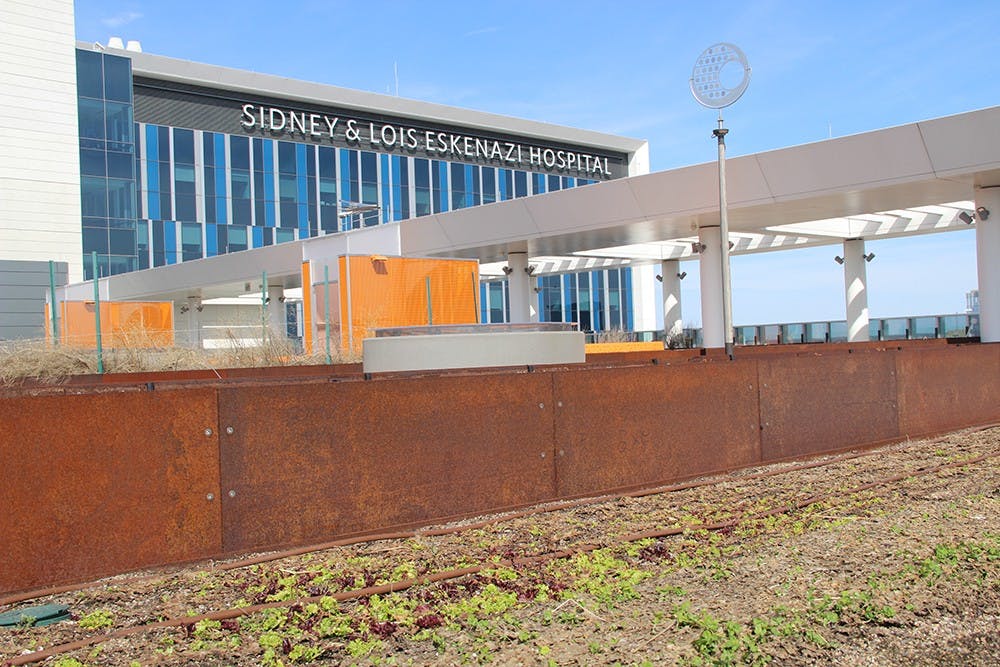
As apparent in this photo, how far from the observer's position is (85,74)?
3950 centimetres

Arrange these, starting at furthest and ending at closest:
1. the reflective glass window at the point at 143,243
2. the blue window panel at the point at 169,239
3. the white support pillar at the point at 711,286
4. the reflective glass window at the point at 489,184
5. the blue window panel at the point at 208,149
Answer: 1. the reflective glass window at the point at 489,184
2. the blue window panel at the point at 208,149
3. the blue window panel at the point at 169,239
4. the reflective glass window at the point at 143,243
5. the white support pillar at the point at 711,286

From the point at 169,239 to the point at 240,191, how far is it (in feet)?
16.5

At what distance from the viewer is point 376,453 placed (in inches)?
293

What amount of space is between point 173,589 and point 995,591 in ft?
16.0

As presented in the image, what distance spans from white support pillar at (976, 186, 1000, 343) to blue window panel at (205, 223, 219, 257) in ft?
141

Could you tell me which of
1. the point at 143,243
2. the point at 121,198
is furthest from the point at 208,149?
the point at 121,198

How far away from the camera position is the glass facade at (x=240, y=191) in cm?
4225

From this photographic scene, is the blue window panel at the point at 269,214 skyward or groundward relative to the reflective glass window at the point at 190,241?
skyward

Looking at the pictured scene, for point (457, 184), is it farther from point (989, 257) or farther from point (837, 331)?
point (989, 257)

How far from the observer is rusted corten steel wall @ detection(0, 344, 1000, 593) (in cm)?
601

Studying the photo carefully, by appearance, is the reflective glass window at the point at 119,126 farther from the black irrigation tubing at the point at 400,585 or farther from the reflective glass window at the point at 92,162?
the black irrigation tubing at the point at 400,585

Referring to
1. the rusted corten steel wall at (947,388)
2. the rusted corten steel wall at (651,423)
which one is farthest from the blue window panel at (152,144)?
the rusted corten steel wall at (651,423)

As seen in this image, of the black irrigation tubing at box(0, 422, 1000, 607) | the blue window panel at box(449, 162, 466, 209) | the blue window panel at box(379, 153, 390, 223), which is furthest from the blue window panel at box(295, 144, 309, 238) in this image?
the black irrigation tubing at box(0, 422, 1000, 607)

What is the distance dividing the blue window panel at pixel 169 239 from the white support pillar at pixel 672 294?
96.6ft
